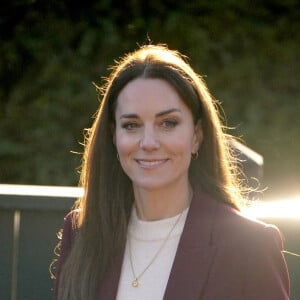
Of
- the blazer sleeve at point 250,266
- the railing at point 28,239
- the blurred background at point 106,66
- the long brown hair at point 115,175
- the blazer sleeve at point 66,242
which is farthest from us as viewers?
the blurred background at point 106,66

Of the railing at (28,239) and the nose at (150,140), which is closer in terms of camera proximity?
the nose at (150,140)

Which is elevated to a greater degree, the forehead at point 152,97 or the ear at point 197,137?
the forehead at point 152,97

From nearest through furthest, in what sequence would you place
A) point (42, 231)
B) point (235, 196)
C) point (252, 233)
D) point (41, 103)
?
point (252, 233) < point (235, 196) < point (42, 231) < point (41, 103)

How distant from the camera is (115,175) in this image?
3688 millimetres

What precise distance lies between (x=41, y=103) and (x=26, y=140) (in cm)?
34

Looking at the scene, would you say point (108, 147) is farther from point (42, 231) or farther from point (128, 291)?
point (42, 231)

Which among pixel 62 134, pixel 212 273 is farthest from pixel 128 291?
pixel 62 134

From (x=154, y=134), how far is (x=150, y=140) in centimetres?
2

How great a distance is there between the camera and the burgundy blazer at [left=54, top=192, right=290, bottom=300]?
3197 millimetres

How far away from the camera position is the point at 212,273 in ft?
10.7

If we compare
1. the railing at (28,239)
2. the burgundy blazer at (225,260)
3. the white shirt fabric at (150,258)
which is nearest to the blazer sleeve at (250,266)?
the burgundy blazer at (225,260)

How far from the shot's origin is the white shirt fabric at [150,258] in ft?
11.1

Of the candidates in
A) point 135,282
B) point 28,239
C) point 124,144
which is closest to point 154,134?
point 124,144

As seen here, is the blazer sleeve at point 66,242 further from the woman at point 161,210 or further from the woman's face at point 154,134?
the woman's face at point 154,134
